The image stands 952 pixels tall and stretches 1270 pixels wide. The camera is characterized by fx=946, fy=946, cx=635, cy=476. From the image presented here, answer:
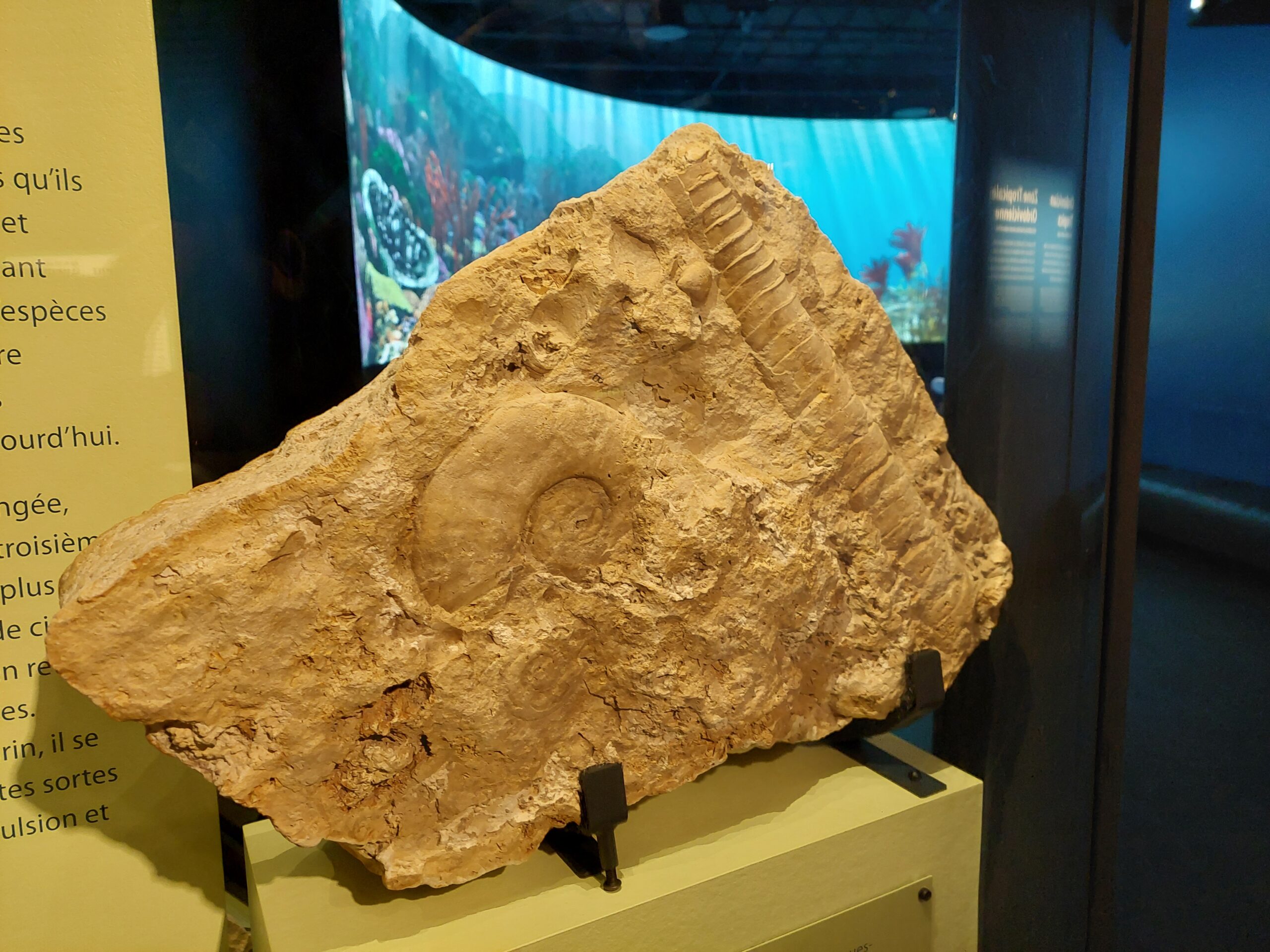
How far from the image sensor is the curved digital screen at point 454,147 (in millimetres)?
2311

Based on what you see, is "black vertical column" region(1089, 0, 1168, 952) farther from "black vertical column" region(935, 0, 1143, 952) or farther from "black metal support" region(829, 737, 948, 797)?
"black metal support" region(829, 737, 948, 797)

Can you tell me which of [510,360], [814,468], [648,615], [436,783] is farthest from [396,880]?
[814,468]

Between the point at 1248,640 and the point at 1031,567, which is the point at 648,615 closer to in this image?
the point at 1031,567

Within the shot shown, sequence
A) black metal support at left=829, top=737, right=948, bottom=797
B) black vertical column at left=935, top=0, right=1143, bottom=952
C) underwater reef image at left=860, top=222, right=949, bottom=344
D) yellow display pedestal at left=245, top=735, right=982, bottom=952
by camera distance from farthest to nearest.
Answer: underwater reef image at left=860, top=222, right=949, bottom=344, black vertical column at left=935, top=0, right=1143, bottom=952, black metal support at left=829, top=737, right=948, bottom=797, yellow display pedestal at left=245, top=735, right=982, bottom=952

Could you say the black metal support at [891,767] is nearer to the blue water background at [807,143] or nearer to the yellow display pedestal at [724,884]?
the yellow display pedestal at [724,884]

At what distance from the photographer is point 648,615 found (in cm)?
179

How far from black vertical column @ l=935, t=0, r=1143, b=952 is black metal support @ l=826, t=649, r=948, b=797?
1.81 feet

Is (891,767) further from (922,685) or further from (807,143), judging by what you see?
(807,143)

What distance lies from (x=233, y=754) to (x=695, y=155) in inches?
54.0

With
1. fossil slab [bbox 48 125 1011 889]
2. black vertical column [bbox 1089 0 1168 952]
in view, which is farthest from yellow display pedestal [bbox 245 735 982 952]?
black vertical column [bbox 1089 0 1168 952]

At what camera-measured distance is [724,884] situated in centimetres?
190

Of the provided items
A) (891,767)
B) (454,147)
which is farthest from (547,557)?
(454,147)

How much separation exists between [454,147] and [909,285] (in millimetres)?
1586

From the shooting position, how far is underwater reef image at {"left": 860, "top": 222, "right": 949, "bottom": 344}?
3.12 m
